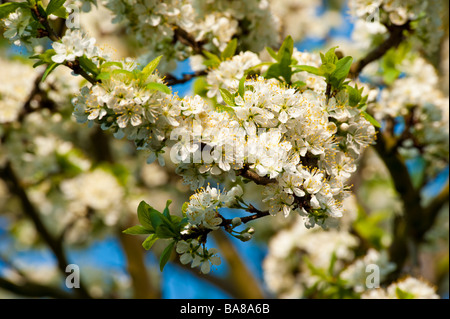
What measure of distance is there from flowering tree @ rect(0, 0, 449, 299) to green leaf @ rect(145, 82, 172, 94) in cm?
2

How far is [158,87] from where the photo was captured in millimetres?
1986

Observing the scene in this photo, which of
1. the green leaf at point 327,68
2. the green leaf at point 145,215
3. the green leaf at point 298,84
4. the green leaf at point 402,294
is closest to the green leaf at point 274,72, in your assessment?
the green leaf at point 298,84

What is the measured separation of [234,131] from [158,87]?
0.38 meters

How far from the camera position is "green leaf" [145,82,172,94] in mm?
1974

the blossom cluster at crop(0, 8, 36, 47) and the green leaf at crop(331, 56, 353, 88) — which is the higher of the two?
the blossom cluster at crop(0, 8, 36, 47)

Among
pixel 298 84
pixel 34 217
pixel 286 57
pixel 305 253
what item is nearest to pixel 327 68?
pixel 298 84

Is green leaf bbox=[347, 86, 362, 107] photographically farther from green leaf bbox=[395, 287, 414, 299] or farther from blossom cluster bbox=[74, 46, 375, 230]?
green leaf bbox=[395, 287, 414, 299]

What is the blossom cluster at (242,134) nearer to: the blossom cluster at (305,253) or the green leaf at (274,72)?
the green leaf at (274,72)

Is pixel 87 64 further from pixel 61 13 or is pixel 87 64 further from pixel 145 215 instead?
pixel 145 215

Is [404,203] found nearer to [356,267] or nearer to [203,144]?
[356,267]

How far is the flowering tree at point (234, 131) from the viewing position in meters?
2.03

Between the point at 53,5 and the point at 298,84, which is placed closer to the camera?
the point at 53,5

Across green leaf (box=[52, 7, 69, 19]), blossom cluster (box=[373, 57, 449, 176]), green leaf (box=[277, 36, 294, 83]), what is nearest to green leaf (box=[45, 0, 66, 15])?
green leaf (box=[52, 7, 69, 19])

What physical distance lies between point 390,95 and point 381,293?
1.82m
